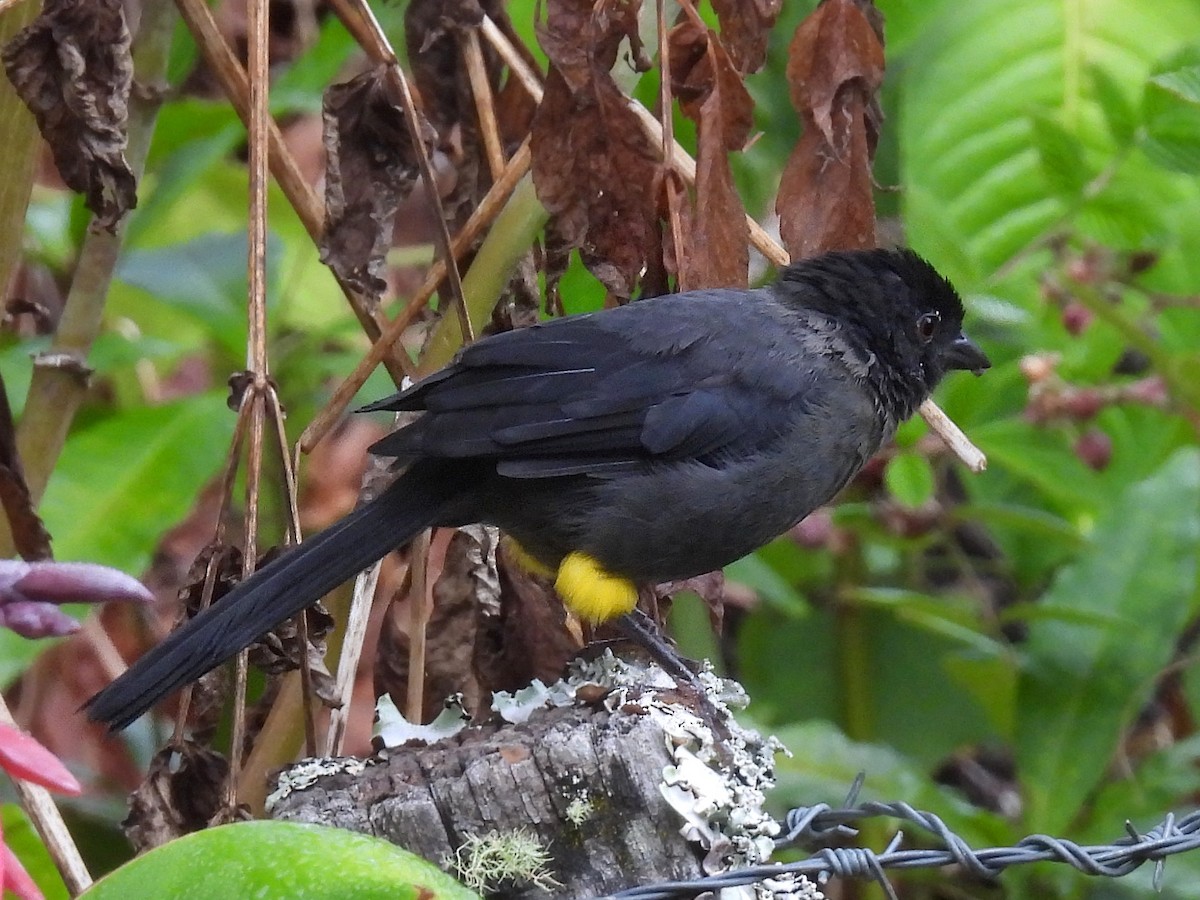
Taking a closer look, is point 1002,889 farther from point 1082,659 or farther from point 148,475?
point 148,475

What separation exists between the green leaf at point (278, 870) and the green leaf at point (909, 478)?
1724 mm

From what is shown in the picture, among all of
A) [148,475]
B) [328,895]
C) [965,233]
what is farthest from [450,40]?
[328,895]

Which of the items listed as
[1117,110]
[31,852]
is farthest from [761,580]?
[31,852]

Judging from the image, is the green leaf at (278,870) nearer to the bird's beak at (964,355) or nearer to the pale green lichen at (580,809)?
the pale green lichen at (580,809)

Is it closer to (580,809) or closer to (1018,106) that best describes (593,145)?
(580,809)

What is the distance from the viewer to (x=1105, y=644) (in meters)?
3.16

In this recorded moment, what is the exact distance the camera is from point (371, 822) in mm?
1643

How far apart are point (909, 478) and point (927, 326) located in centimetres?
31

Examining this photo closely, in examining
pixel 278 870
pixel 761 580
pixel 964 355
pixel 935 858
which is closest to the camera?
pixel 278 870

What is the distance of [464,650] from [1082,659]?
159 cm

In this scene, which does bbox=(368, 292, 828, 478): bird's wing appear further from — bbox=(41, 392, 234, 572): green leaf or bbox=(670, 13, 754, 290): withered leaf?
bbox=(41, 392, 234, 572): green leaf

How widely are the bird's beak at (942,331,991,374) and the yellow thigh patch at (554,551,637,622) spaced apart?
830mm

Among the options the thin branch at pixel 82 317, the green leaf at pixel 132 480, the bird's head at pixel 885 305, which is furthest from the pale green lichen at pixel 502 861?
the green leaf at pixel 132 480

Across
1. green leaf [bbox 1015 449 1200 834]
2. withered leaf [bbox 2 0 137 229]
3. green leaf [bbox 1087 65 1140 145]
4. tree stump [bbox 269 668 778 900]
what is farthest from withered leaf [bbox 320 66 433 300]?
green leaf [bbox 1015 449 1200 834]
